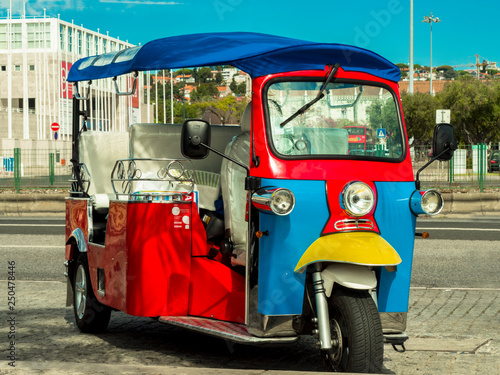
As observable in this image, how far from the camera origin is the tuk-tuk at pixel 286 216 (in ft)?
14.9

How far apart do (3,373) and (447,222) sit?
45.8 feet

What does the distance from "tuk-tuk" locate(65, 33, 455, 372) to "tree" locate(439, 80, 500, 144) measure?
54217 millimetres

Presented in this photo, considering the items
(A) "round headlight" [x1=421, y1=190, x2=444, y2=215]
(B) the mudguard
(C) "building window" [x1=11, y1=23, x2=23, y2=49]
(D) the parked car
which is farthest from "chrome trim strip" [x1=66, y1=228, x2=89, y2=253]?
(C) "building window" [x1=11, y1=23, x2=23, y2=49]

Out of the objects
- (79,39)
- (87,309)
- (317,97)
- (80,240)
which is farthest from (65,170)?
(79,39)

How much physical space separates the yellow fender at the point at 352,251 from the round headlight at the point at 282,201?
0.92 feet

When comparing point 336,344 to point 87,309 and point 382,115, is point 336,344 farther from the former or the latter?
point 87,309

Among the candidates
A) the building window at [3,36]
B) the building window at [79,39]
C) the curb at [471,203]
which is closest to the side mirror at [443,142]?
the curb at [471,203]

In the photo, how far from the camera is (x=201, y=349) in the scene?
19.1 feet

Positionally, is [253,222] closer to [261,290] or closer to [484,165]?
[261,290]

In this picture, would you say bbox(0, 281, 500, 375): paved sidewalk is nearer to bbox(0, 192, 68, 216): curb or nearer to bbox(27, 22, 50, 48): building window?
bbox(0, 192, 68, 216): curb

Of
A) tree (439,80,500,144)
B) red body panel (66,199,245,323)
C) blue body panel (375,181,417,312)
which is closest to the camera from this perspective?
blue body panel (375,181,417,312)

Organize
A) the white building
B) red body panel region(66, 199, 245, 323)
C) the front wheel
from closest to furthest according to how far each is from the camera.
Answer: the front wheel < red body panel region(66, 199, 245, 323) < the white building

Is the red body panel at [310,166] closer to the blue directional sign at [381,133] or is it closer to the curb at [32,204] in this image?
the blue directional sign at [381,133]

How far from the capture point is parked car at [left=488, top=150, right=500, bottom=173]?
21344mm
